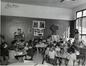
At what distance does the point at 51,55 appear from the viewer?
1403 millimetres

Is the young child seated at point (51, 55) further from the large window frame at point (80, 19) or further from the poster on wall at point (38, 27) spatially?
the large window frame at point (80, 19)

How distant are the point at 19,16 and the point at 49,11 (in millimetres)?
404

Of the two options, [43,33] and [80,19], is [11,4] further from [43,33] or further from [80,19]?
[80,19]

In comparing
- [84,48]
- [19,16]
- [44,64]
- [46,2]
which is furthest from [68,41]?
[19,16]

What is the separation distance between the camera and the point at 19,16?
121 centimetres

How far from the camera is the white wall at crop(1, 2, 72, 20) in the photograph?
122cm

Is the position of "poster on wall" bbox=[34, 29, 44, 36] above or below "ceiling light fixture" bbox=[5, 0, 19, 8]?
below

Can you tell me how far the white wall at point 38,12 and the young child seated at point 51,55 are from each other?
16.6 inches

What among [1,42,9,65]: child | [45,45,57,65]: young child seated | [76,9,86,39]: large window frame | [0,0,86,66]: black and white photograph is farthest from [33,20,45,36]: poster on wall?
[76,9,86,39]: large window frame

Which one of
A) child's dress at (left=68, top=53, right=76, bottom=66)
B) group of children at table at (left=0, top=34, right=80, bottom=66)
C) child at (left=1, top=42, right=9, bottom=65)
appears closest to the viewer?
child at (left=1, top=42, right=9, bottom=65)

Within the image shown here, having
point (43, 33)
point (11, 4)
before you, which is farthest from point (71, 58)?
point (11, 4)

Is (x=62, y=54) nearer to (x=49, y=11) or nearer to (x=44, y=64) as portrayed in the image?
(x=44, y=64)

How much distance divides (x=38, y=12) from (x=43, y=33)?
0.27 meters

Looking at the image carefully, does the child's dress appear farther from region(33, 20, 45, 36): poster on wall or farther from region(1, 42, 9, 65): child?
region(1, 42, 9, 65): child
